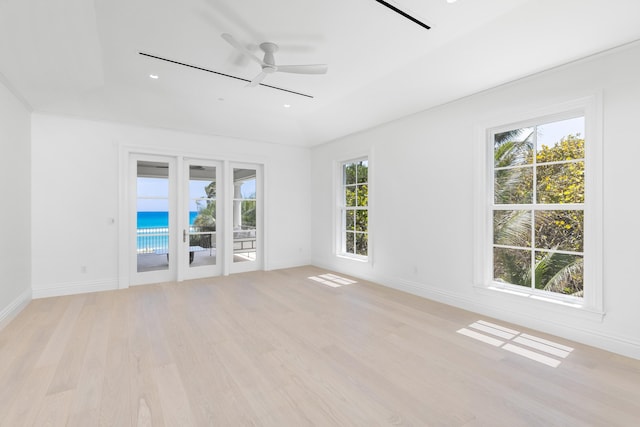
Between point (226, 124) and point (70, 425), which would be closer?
point (70, 425)

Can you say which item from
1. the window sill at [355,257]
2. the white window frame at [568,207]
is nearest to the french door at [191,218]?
the window sill at [355,257]

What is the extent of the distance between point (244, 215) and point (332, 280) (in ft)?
7.13

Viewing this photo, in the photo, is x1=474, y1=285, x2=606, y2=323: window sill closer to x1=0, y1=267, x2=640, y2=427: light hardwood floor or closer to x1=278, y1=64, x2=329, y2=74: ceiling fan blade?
x1=0, y1=267, x2=640, y2=427: light hardwood floor

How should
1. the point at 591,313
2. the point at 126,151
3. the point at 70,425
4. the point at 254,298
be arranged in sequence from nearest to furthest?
the point at 70,425
the point at 591,313
the point at 254,298
the point at 126,151

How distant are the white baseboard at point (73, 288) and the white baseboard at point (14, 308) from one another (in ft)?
0.53

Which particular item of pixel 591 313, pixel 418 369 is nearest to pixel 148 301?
pixel 418 369

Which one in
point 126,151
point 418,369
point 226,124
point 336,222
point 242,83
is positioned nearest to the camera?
point 418,369

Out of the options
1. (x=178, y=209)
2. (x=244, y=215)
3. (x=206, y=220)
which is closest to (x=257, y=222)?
(x=244, y=215)

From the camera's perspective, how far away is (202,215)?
5551 millimetres

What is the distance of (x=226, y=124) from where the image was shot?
5266 millimetres

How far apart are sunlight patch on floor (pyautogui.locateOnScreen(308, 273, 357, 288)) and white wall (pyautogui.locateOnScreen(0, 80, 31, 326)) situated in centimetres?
397

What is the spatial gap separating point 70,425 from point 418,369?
231 centimetres

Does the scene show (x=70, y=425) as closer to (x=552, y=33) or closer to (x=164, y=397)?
(x=164, y=397)

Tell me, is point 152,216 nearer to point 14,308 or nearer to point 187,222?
point 187,222
